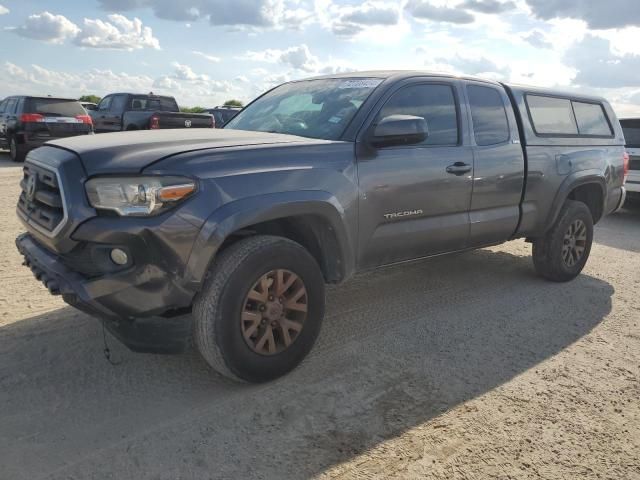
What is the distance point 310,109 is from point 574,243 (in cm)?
317

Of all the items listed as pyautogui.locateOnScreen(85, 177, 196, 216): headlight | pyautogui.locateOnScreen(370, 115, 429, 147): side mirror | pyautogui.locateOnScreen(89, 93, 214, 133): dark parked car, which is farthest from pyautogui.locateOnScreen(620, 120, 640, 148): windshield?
pyautogui.locateOnScreen(89, 93, 214, 133): dark parked car

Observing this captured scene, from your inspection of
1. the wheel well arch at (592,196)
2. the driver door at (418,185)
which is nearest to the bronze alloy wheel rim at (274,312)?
the driver door at (418,185)

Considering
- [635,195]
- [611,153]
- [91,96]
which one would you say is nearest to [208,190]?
[611,153]

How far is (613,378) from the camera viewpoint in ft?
11.8

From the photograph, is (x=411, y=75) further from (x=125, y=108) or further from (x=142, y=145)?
(x=125, y=108)

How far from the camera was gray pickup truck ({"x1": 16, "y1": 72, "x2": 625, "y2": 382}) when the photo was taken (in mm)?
2838

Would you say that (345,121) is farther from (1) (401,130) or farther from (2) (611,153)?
(2) (611,153)

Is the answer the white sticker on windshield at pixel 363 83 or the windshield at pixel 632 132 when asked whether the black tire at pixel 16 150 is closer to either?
the white sticker on windshield at pixel 363 83

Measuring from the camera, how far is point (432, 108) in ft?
14.0

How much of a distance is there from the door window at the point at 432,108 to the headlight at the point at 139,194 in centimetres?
171

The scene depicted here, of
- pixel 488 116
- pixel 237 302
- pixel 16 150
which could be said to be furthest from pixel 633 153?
pixel 16 150

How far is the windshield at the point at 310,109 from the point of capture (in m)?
3.83

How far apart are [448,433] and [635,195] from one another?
8620mm

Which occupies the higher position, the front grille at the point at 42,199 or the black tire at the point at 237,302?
the front grille at the point at 42,199
